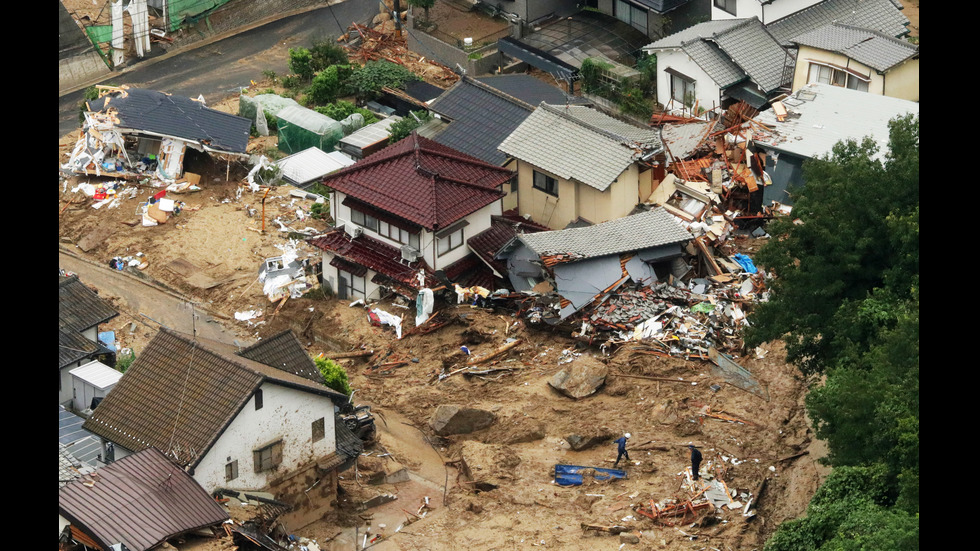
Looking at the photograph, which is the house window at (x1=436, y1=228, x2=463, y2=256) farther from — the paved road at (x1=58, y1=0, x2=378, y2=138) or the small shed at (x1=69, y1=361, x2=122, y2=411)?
the paved road at (x1=58, y1=0, x2=378, y2=138)

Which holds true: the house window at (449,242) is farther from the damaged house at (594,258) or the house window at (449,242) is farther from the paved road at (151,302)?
the paved road at (151,302)

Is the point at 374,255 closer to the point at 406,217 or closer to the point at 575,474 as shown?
the point at 406,217

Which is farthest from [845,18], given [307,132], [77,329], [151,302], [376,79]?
[77,329]

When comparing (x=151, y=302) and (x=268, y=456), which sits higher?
(x=268, y=456)

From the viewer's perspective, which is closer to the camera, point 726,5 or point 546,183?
point 546,183

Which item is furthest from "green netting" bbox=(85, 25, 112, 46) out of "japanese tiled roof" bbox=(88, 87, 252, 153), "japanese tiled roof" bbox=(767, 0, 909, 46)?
"japanese tiled roof" bbox=(767, 0, 909, 46)

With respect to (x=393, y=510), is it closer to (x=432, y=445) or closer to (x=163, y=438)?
(x=432, y=445)

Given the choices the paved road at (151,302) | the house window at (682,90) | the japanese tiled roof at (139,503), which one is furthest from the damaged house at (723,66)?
the japanese tiled roof at (139,503)
